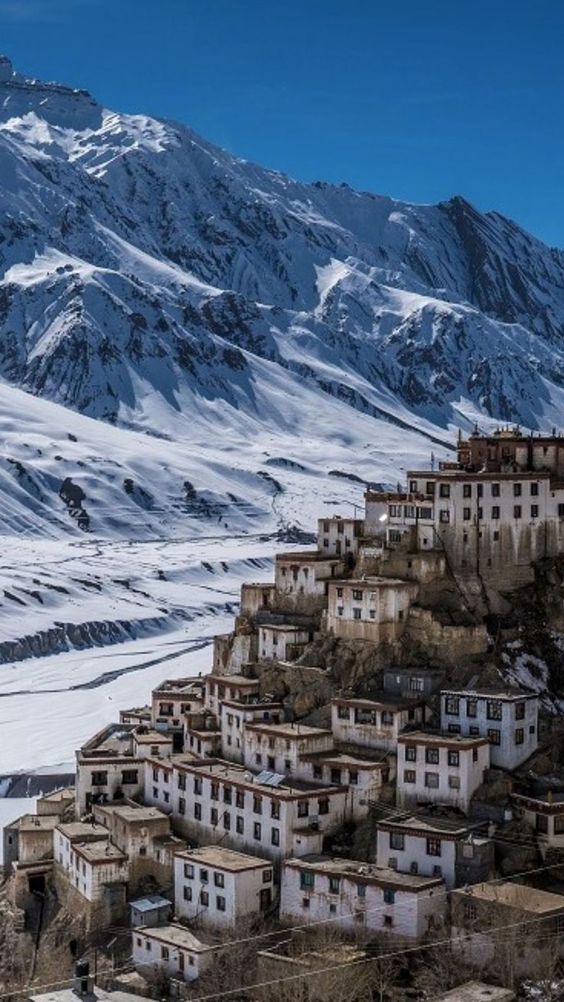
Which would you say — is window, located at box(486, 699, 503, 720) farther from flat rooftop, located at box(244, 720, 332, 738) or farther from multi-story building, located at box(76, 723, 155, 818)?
multi-story building, located at box(76, 723, 155, 818)

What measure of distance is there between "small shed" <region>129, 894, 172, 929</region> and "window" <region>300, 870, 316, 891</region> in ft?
Result: 23.7

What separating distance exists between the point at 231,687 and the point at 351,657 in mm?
6868

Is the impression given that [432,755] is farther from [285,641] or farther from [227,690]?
[227,690]

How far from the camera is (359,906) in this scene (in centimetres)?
5675

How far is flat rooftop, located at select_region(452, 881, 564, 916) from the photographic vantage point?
5369cm

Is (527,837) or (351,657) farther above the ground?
(351,657)

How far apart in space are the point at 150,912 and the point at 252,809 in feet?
20.7

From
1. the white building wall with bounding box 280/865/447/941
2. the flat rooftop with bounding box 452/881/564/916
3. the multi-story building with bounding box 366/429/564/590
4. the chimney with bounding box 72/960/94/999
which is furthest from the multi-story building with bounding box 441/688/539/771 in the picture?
the chimney with bounding box 72/960/94/999

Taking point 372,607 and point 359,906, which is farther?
point 372,607

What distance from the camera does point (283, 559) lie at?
79.1 meters

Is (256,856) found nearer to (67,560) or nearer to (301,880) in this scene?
(301,880)

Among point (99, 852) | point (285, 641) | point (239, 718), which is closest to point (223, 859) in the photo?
point (99, 852)

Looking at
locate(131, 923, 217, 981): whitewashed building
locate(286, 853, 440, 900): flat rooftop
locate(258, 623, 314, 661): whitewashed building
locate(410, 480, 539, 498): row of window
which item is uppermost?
locate(410, 480, 539, 498): row of window

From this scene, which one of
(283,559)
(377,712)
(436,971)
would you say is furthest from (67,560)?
(436,971)
